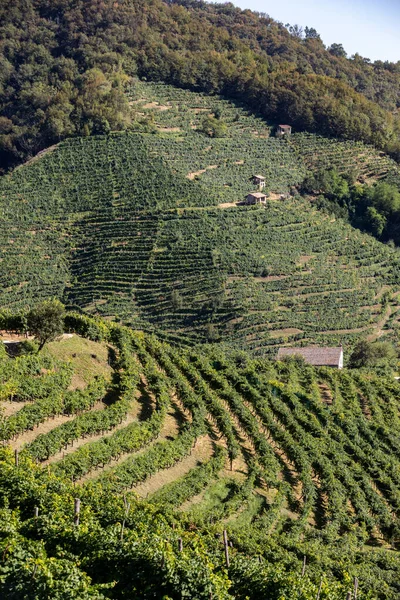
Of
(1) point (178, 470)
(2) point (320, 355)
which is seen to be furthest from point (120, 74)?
(1) point (178, 470)

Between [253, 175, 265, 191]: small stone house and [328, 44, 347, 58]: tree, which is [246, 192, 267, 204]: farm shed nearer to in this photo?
[253, 175, 265, 191]: small stone house

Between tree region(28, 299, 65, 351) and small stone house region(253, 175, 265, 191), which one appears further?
small stone house region(253, 175, 265, 191)

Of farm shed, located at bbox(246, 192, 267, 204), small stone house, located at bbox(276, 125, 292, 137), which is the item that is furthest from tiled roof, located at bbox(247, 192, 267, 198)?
small stone house, located at bbox(276, 125, 292, 137)

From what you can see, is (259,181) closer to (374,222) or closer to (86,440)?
(374,222)

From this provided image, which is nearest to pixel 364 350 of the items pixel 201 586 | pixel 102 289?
pixel 102 289

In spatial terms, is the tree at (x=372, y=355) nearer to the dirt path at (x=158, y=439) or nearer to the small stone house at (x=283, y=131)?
the dirt path at (x=158, y=439)

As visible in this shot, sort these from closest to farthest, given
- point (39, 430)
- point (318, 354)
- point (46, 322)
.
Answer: point (39, 430), point (46, 322), point (318, 354)
